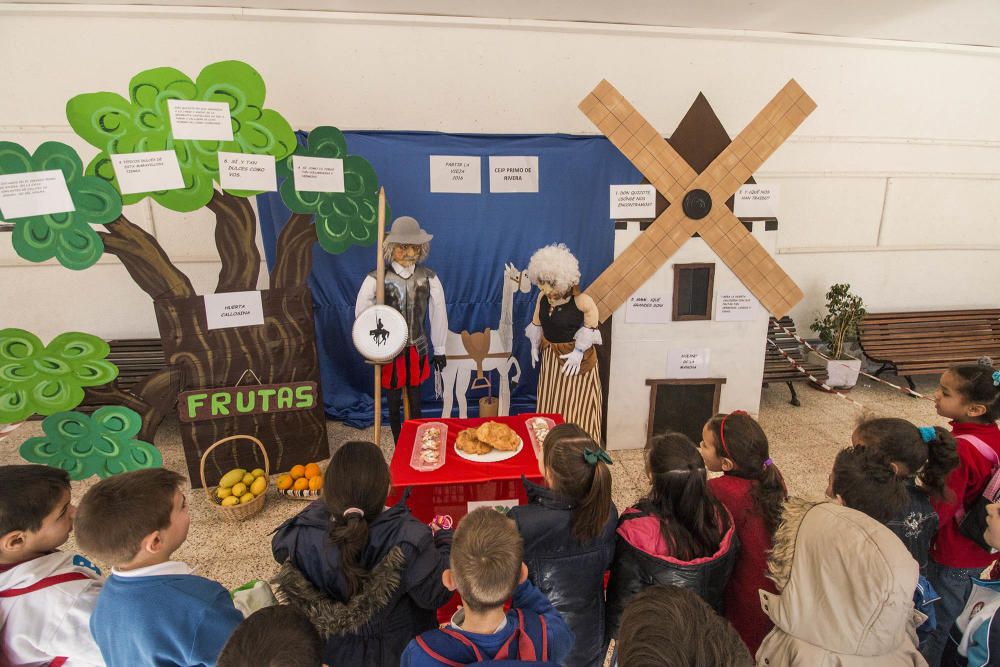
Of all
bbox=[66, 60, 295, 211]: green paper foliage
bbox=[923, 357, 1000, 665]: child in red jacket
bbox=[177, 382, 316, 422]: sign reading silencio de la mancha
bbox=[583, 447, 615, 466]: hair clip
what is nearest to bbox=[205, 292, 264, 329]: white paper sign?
bbox=[177, 382, 316, 422]: sign reading silencio de la mancha

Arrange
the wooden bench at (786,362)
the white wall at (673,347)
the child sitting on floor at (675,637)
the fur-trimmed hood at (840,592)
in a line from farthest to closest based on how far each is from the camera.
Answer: the wooden bench at (786,362), the white wall at (673,347), the fur-trimmed hood at (840,592), the child sitting on floor at (675,637)

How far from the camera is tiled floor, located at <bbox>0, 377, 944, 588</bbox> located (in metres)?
2.69

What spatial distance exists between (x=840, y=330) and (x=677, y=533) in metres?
4.34

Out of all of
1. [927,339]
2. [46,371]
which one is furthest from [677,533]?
[927,339]

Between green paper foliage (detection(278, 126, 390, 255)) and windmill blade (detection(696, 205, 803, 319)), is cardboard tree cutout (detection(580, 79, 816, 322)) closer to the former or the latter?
windmill blade (detection(696, 205, 803, 319))

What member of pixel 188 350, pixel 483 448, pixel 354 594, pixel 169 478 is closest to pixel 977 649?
pixel 354 594

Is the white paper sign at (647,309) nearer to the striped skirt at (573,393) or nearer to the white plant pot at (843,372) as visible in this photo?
the striped skirt at (573,393)

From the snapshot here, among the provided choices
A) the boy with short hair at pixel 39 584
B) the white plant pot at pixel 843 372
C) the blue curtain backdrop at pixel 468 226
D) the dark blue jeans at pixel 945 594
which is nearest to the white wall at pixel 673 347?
the blue curtain backdrop at pixel 468 226

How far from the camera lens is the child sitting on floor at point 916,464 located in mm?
1609

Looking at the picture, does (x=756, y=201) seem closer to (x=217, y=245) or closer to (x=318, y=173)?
(x=318, y=173)

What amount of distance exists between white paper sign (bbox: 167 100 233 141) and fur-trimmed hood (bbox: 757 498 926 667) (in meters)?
3.30

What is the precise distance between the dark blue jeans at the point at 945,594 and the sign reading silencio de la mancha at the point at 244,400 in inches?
132

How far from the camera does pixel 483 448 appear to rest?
101 inches

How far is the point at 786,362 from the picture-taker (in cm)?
468
